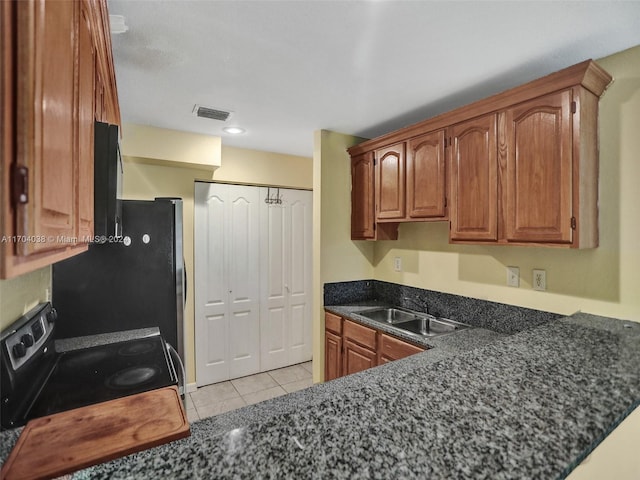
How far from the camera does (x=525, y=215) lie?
173 cm

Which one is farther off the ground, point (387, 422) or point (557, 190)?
point (557, 190)

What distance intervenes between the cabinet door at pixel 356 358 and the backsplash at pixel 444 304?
451mm

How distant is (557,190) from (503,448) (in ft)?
4.74

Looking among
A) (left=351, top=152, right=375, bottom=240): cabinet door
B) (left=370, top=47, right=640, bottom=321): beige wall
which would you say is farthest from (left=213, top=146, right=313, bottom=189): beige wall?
(left=370, top=47, right=640, bottom=321): beige wall

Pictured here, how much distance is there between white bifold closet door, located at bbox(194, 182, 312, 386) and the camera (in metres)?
3.26

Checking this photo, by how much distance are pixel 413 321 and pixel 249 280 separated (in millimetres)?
1770

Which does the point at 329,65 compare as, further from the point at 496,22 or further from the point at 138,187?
the point at 138,187

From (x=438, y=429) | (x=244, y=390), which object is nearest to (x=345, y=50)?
(x=438, y=429)

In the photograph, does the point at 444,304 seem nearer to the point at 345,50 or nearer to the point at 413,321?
the point at 413,321

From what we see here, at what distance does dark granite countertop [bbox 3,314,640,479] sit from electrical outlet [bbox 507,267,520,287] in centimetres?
105

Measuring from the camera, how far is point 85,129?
0.88 meters

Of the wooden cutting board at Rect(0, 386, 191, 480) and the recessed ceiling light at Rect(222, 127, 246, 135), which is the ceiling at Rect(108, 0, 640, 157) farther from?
the wooden cutting board at Rect(0, 386, 191, 480)

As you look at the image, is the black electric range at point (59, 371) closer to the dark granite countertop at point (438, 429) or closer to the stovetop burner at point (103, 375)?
the stovetop burner at point (103, 375)

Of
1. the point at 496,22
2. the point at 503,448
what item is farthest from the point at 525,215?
the point at 503,448
